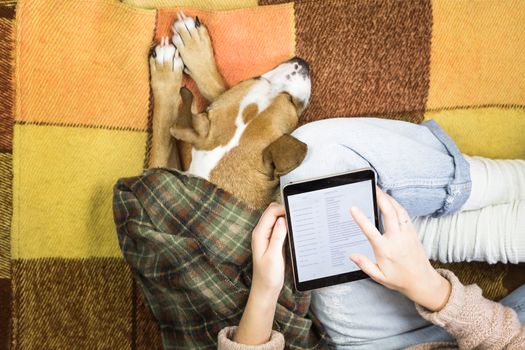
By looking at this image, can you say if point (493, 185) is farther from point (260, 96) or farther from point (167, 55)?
point (167, 55)

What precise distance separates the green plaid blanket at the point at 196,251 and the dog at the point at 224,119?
0.32ft

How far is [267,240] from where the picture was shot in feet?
4.17

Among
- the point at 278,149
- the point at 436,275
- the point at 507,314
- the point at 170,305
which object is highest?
the point at 278,149

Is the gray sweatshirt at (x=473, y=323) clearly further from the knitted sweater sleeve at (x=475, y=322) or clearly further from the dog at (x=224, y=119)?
the dog at (x=224, y=119)

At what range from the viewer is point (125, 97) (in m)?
1.77

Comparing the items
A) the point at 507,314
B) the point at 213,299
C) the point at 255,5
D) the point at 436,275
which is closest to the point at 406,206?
the point at 436,275

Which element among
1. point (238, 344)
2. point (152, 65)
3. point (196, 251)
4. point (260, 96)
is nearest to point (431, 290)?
point (238, 344)

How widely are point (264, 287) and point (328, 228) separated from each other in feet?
0.74

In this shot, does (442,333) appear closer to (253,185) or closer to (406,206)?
(406,206)

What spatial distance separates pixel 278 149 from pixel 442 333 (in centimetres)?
70

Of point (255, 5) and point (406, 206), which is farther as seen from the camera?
point (255, 5)

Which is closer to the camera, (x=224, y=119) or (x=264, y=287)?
(x=264, y=287)

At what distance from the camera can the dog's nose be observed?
171 centimetres

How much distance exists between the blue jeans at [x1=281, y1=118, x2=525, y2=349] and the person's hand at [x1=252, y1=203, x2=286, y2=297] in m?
0.22
